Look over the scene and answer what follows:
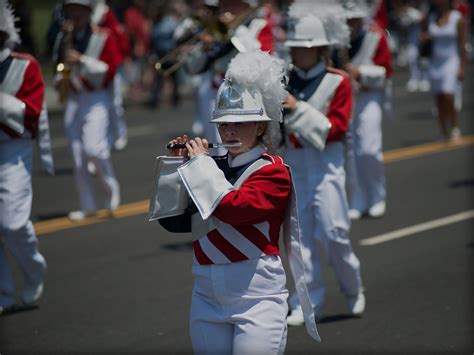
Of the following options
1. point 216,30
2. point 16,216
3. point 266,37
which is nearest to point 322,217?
point 16,216

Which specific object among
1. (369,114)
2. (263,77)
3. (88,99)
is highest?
(263,77)

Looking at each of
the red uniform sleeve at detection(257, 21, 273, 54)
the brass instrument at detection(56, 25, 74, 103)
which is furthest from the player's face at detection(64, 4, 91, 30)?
the red uniform sleeve at detection(257, 21, 273, 54)

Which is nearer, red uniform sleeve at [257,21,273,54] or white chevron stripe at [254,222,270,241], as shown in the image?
white chevron stripe at [254,222,270,241]

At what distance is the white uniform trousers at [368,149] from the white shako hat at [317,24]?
3049 mm

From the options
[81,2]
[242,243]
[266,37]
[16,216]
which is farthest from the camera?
[81,2]

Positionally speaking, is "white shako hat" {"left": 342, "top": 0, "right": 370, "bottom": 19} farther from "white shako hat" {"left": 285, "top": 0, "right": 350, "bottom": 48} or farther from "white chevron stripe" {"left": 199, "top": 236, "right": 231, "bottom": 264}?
"white chevron stripe" {"left": 199, "top": 236, "right": 231, "bottom": 264}

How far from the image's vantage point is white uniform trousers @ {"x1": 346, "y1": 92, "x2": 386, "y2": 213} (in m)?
11.2

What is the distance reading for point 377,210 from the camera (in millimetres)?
11234

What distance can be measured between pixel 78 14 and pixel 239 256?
263 inches

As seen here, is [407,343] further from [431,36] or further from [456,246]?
[431,36]

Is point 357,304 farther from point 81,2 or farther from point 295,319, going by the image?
point 81,2

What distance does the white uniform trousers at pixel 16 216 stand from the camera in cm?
771

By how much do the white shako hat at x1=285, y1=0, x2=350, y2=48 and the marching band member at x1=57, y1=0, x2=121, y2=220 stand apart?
370 centimetres

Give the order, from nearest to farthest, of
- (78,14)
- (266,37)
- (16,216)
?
1. (16,216)
2. (266,37)
3. (78,14)
